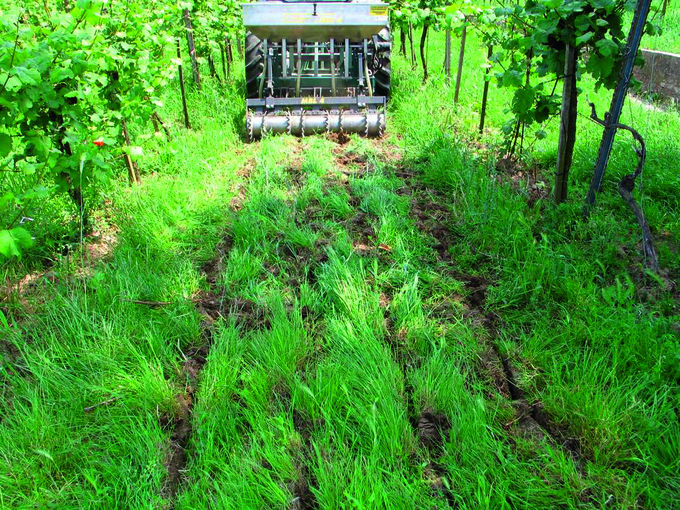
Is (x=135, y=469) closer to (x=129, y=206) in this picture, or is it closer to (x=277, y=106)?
(x=129, y=206)

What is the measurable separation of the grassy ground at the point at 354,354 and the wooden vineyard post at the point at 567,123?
175mm

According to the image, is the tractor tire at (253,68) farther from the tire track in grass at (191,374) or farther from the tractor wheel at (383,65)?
the tire track in grass at (191,374)

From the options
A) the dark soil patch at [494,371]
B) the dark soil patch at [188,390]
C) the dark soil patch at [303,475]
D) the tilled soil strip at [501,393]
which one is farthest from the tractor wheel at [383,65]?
the dark soil patch at [303,475]

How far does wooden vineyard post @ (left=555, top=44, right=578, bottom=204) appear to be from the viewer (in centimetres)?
301

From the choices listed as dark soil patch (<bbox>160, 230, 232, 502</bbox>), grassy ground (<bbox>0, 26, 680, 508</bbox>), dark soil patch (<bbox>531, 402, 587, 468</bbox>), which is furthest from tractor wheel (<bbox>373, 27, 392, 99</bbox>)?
dark soil patch (<bbox>531, 402, 587, 468</bbox>)

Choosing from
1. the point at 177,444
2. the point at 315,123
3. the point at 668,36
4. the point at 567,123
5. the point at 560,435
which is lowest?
the point at 177,444

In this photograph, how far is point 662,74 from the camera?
256 inches

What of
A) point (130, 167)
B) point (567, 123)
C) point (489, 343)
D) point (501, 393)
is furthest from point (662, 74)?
point (130, 167)

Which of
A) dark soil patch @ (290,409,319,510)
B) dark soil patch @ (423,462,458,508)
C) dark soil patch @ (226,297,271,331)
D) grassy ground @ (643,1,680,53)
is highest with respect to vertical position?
grassy ground @ (643,1,680,53)

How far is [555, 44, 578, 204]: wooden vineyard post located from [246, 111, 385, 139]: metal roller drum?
7.83 ft

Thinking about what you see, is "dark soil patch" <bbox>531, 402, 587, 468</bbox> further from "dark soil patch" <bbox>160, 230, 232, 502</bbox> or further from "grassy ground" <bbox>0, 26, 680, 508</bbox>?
"dark soil patch" <bbox>160, 230, 232, 502</bbox>

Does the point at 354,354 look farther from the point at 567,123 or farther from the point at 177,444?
the point at 567,123

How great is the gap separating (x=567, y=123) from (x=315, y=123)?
9.41ft

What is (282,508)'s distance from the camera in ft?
5.22
